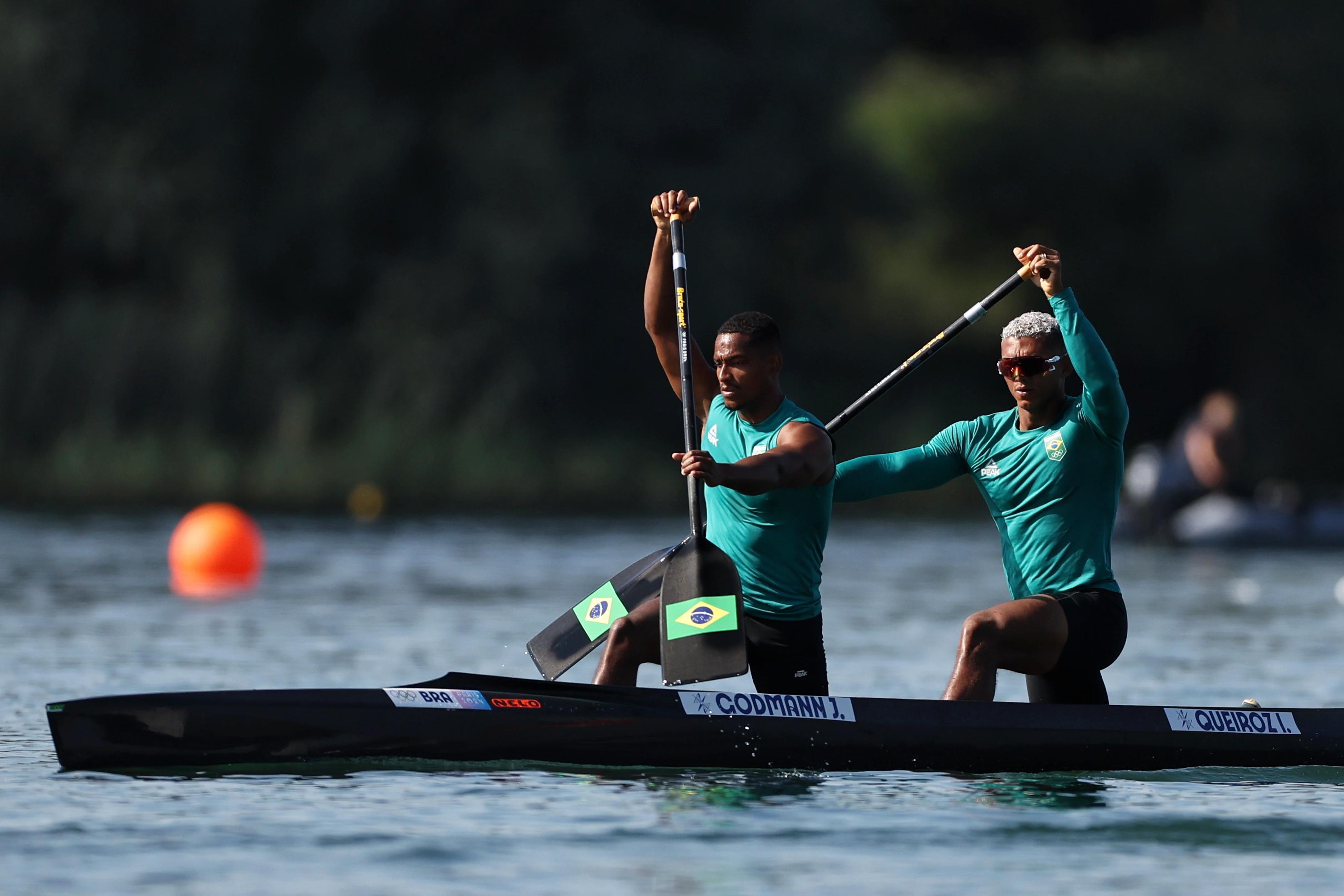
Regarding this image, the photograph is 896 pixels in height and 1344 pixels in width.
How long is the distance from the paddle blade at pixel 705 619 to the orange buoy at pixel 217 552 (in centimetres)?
1030

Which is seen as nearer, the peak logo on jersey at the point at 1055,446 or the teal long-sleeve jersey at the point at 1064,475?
the teal long-sleeve jersey at the point at 1064,475

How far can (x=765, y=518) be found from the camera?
294 inches

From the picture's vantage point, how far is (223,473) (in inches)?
1094

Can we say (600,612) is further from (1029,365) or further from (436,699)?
(1029,365)

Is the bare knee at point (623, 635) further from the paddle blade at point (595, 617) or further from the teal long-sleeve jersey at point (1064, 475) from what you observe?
the teal long-sleeve jersey at point (1064, 475)

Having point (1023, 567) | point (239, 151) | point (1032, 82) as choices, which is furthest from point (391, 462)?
point (1023, 567)

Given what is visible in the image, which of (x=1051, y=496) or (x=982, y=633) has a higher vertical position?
(x=1051, y=496)

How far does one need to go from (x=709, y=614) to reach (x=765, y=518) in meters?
0.39

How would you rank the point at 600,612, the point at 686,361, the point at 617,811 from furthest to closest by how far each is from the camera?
the point at 600,612, the point at 686,361, the point at 617,811

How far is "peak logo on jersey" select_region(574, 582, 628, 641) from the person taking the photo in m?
8.14

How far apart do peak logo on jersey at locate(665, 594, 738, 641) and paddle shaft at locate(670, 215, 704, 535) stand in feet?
1.34

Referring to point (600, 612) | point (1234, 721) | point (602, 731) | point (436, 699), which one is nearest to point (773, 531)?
point (602, 731)

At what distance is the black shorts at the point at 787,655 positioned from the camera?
24.8 feet

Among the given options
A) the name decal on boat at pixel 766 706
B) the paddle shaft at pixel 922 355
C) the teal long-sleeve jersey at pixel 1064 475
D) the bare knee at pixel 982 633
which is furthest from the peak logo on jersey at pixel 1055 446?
the name decal on boat at pixel 766 706
